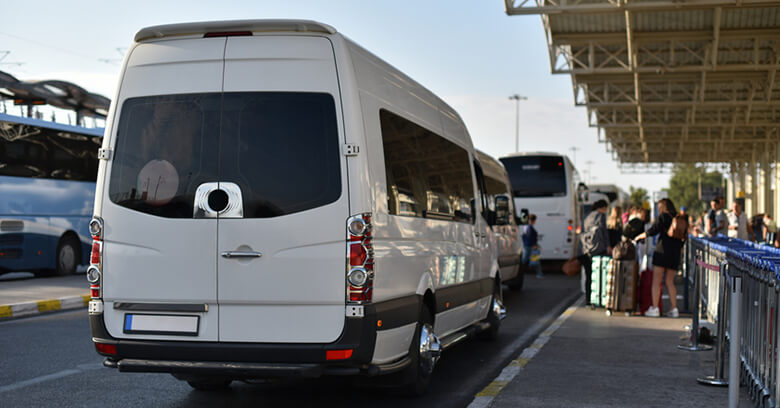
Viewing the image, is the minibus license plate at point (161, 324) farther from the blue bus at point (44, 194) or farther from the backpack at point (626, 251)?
the blue bus at point (44, 194)

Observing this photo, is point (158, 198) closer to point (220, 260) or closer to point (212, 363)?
point (220, 260)

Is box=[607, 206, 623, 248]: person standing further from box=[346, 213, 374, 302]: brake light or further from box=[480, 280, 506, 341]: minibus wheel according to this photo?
box=[346, 213, 374, 302]: brake light

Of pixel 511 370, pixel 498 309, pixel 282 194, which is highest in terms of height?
pixel 282 194

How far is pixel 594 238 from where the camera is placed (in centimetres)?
1386

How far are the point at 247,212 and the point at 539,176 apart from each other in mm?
19508

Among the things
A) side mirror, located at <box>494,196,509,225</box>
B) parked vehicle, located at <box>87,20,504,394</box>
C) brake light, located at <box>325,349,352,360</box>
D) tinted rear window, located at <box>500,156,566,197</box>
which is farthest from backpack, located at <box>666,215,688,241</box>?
tinted rear window, located at <box>500,156,566,197</box>

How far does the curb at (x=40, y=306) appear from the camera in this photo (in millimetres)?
12859

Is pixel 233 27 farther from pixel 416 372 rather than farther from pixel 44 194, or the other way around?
pixel 44 194

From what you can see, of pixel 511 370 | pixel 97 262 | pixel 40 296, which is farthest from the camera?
pixel 40 296

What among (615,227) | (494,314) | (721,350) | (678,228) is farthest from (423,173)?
(615,227)

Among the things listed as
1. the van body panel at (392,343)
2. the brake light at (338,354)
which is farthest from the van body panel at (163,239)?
the van body panel at (392,343)

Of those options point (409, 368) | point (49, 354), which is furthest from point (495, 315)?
point (49, 354)

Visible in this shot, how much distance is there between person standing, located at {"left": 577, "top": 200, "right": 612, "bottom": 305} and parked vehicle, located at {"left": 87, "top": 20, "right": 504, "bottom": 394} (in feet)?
26.9

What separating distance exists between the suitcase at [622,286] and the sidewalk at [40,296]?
8.49 meters
